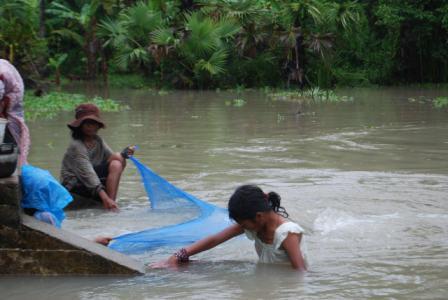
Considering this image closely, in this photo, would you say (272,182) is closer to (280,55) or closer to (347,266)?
(347,266)

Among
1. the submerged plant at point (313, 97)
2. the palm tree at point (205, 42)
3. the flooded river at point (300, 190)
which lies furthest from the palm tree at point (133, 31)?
the flooded river at point (300, 190)

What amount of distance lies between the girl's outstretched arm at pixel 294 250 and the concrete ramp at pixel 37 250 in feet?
3.01

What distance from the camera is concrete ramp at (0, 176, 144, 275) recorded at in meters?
4.28

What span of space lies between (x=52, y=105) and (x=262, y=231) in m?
12.0

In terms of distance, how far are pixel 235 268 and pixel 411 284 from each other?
1.04 metres

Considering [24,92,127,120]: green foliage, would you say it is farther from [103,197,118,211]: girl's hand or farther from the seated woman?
[103,197,118,211]: girl's hand

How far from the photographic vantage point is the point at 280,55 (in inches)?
896

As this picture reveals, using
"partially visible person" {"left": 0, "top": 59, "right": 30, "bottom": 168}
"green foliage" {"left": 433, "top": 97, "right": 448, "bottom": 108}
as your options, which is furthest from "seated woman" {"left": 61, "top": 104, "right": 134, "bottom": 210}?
"green foliage" {"left": 433, "top": 97, "right": 448, "bottom": 108}

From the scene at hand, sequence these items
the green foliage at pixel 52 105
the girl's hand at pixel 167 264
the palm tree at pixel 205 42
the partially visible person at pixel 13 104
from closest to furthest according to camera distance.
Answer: the girl's hand at pixel 167 264, the partially visible person at pixel 13 104, the green foliage at pixel 52 105, the palm tree at pixel 205 42

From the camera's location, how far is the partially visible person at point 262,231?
412 cm

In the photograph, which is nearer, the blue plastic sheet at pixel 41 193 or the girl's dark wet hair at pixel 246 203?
the girl's dark wet hair at pixel 246 203

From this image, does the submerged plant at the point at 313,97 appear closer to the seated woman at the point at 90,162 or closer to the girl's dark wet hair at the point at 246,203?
the seated woman at the point at 90,162

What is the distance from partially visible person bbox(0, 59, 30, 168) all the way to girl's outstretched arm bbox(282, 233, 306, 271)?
1738mm

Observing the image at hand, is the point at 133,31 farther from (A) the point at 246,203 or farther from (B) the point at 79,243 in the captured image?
(A) the point at 246,203
